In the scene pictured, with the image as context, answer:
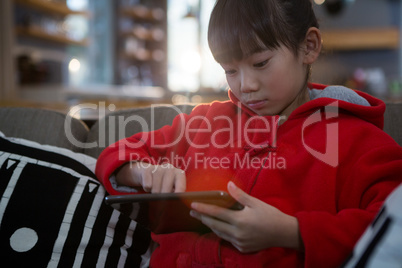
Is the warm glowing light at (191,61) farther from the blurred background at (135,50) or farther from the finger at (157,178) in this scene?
the finger at (157,178)

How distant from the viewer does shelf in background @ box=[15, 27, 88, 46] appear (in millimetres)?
4020

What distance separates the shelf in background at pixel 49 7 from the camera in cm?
401

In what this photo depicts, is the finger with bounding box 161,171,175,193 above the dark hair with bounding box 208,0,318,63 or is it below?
below

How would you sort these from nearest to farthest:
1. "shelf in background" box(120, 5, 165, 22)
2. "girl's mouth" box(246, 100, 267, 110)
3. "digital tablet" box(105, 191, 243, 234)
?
"digital tablet" box(105, 191, 243, 234) < "girl's mouth" box(246, 100, 267, 110) < "shelf in background" box(120, 5, 165, 22)

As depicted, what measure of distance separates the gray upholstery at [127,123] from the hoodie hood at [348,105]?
1.18 feet

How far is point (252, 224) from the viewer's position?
59cm

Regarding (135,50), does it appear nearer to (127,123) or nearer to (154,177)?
(127,123)

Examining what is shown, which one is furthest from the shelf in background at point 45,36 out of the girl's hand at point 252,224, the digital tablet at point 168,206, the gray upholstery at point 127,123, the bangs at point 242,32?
Result: the girl's hand at point 252,224

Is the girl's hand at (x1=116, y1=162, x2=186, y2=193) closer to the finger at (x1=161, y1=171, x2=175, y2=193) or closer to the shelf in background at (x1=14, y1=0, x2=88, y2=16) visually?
the finger at (x1=161, y1=171, x2=175, y2=193)

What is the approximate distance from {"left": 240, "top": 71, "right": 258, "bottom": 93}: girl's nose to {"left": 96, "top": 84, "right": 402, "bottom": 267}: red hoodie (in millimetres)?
89

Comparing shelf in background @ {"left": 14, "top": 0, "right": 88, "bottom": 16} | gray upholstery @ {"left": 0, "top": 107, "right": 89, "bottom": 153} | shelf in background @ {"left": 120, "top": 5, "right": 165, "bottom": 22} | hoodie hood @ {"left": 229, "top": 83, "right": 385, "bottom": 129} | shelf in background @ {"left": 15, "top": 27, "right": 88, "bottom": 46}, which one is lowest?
gray upholstery @ {"left": 0, "top": 107, "right": 89, "bottom": 153}

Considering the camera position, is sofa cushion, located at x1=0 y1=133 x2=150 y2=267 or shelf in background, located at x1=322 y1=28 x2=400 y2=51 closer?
sofa cushion, located at x1=0 y1=133 x2=150 y2=267

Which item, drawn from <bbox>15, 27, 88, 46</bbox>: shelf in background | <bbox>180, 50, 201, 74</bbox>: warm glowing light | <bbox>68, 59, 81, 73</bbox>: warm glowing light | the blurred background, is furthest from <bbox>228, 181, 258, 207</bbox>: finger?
<bbox>180, 50, 201, 74</bbox>: warm glowing light

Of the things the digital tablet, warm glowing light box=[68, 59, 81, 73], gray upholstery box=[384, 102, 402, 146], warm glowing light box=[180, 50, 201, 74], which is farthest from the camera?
warm glowing light box=[180, 50, 201, 74]
